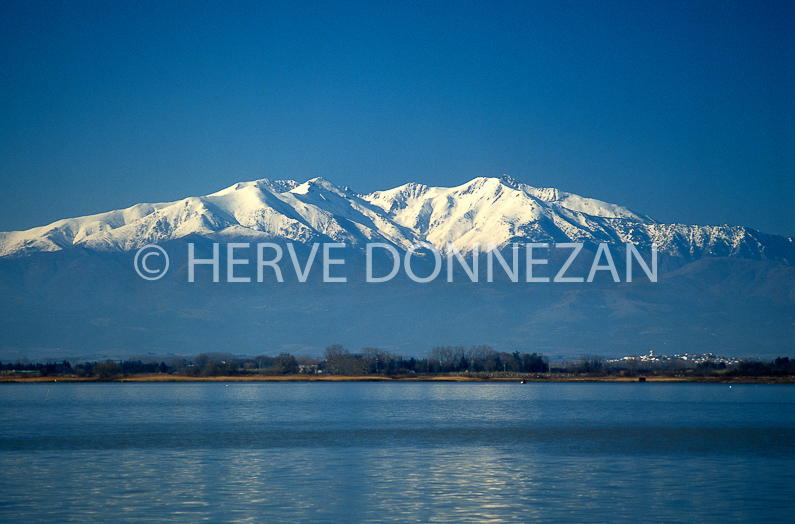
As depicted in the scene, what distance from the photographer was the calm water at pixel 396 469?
1310 inches

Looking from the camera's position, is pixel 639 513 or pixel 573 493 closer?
pixel 639 513

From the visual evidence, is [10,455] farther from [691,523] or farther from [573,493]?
[691,523]

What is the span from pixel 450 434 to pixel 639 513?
1321 inches

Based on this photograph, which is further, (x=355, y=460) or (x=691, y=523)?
(x=355, y=460)

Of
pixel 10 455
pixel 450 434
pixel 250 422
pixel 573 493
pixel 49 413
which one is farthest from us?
pixel 49 413

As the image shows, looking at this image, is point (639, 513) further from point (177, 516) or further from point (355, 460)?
point (355, 460)

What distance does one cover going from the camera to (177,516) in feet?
105

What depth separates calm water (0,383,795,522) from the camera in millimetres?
33281

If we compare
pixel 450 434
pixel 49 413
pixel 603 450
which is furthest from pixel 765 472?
pixel 49 413

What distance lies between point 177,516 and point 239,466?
14296mm

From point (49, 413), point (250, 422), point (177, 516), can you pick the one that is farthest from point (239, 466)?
point (49, 413)

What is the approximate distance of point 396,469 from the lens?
148 ft

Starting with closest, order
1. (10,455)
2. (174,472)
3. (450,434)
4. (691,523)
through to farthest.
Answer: (691,523), (174,472), (10,455), (450,434)

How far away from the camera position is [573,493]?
3712 centimetres
